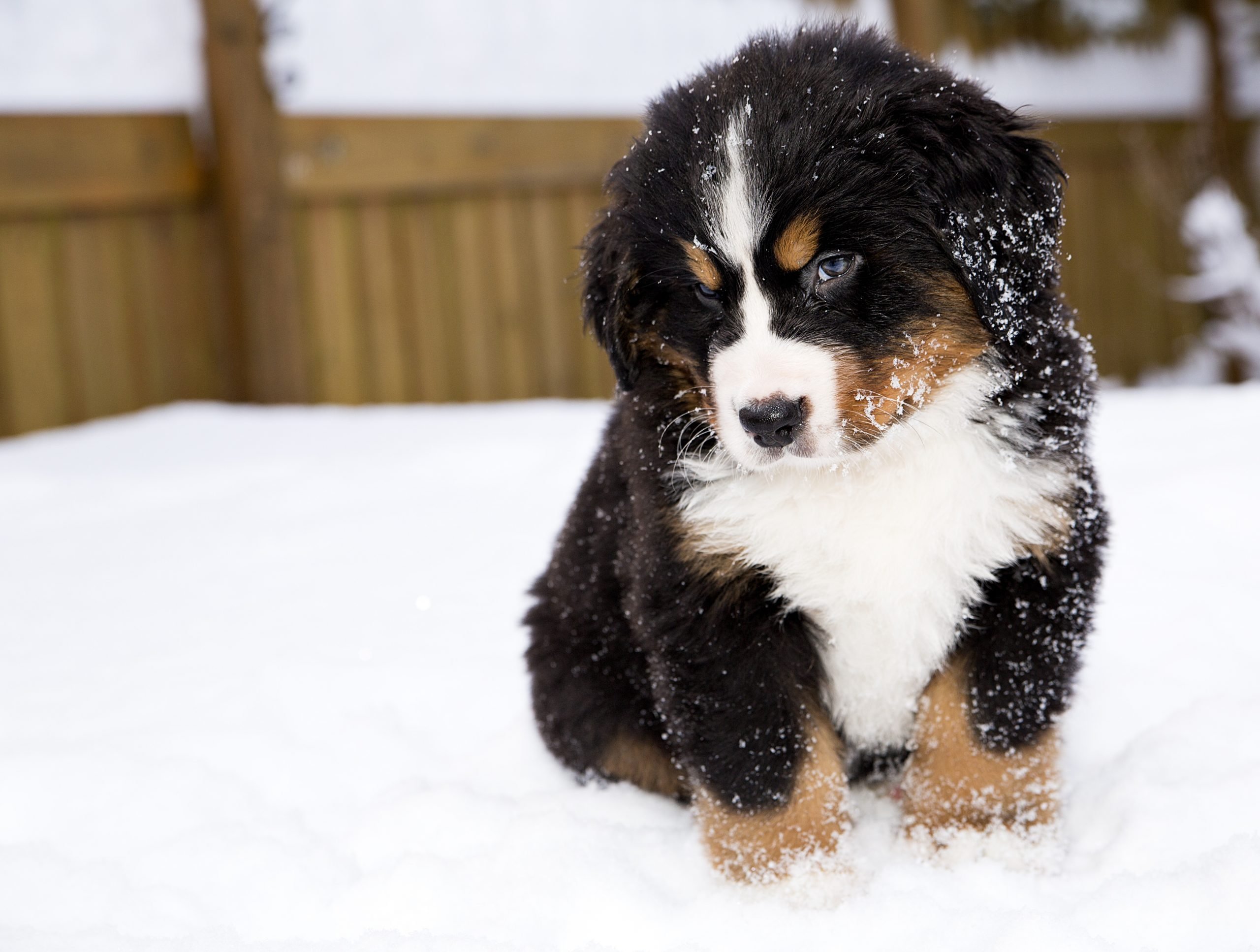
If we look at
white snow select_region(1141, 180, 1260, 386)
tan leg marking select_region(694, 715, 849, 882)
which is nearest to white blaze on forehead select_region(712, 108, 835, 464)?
tan leg marking select_region(694, 715, 849, 882)

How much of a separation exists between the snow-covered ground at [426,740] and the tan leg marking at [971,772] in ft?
0.30

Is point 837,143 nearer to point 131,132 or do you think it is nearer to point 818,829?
point 818,829

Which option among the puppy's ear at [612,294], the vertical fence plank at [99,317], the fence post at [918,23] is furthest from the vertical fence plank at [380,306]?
the puppy's ear at [612,294]

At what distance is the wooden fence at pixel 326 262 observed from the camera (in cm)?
474

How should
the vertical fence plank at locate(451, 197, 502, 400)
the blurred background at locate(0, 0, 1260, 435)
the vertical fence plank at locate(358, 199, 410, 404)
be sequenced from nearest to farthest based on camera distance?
the blurred background at locate(0, 0, 1260, 435) < the vertical fence plank at locate(358, 199, 410, 404) < the vertical fence plank at locate(451, 197, 502, 400)

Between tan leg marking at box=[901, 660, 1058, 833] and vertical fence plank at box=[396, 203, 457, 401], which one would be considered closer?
tan leg marking at box=[901, 660, 1058, 833]

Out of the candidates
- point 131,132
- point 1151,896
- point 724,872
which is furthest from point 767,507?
point 131,132

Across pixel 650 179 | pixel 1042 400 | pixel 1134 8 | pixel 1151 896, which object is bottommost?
pixel 1151 896

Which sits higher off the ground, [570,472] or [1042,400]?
[1042,400]

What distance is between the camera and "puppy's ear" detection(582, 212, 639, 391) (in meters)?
2.12

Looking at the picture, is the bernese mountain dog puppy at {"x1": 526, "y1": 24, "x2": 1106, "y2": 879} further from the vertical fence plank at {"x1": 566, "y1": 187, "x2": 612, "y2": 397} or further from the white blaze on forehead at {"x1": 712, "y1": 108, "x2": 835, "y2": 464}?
the vertical fence plank at {"x1": 566, "y1": 187, "x2": 612, "y2": 397}

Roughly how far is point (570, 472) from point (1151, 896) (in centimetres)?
264

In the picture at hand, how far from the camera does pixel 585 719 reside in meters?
2.37

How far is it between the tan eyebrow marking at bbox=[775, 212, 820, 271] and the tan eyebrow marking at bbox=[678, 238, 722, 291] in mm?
107
